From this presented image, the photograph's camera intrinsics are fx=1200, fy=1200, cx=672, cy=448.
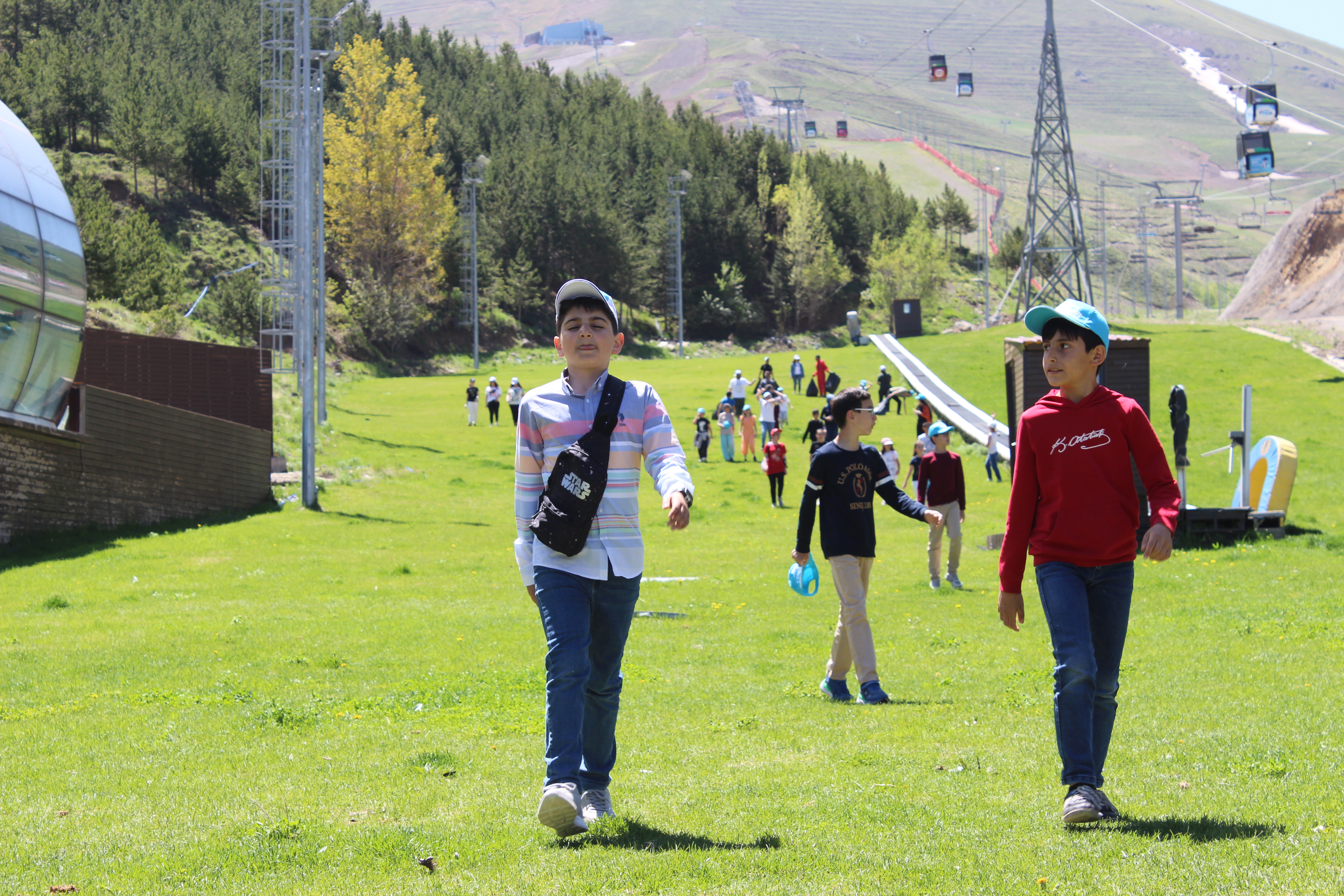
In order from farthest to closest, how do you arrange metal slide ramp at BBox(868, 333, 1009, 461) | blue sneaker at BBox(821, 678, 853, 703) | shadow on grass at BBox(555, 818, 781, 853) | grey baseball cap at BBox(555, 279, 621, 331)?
metal slide ramp at BBox(868, 333, 1009, 461), blue sneaker at BBox(821, 678, 853, 703), grey baseball cap at BBox(555, 279, 621, 331), shadow on grass at BBox(555, 818, 781, 853)

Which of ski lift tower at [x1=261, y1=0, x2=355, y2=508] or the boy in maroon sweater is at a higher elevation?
ski lift tower at [x1=261, y1=0, x2=355, y2=508]

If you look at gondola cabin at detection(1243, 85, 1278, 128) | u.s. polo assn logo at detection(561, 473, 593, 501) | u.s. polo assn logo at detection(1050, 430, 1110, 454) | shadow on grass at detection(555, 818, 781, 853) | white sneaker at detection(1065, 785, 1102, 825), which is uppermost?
gondola cabin at detection(1243, 85, 1278, 128)

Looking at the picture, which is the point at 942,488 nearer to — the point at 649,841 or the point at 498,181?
the point at 649,841

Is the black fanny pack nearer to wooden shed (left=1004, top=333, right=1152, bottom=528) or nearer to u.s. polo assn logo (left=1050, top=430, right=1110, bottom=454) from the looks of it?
u.s. polo assn logo (left=1050, top=430, right=1110, bottom=454)

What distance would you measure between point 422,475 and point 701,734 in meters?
23.5

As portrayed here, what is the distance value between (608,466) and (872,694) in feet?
13.6

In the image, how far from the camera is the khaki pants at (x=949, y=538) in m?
14.7

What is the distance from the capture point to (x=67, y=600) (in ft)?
45.5

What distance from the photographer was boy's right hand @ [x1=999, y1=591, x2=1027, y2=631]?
5.15 meters

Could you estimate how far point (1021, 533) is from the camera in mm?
5160

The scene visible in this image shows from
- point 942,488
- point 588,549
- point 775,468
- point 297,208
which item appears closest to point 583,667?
point 588,549

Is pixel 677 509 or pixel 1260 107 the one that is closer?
pixel 677 509

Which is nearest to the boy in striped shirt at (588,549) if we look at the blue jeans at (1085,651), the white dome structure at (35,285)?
the blue jeans at (1085,651)

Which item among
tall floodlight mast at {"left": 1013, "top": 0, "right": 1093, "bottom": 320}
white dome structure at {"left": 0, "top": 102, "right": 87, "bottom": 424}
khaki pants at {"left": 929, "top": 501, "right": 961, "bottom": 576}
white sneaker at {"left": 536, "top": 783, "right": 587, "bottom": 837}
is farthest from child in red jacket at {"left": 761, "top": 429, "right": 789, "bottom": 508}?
tall floodlight mast at {"left": 1013, "top": 0, "right": 1093, "bottom": 320}
